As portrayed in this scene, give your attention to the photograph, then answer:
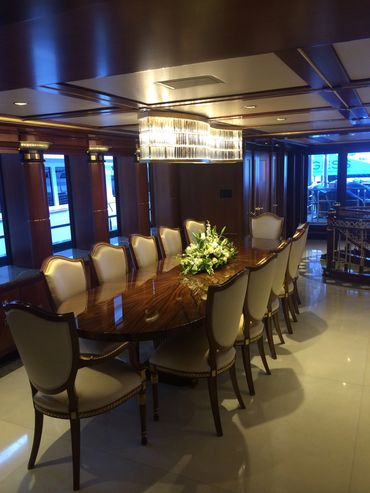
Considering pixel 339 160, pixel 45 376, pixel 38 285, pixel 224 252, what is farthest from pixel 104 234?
pixel 339 160

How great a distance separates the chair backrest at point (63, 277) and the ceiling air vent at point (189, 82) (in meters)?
1.66

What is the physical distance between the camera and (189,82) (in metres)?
2.47

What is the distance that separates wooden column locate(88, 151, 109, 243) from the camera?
5223 mm

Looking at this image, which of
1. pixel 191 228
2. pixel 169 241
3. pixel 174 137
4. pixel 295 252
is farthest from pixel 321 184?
pixel 174 137

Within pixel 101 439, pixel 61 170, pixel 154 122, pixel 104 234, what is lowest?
pixel 101 439

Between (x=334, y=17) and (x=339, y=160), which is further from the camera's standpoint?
(x=339, y=160)

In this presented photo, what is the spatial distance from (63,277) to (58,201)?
2.41 metres

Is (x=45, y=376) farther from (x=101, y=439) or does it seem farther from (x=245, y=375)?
(x=245, y=375)

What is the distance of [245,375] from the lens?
10.9 ft

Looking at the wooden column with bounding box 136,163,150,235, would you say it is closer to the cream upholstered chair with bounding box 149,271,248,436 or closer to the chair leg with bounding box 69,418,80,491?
the cream upholstered chair with bounding box 149,271,248,436

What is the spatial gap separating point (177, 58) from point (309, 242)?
875cm

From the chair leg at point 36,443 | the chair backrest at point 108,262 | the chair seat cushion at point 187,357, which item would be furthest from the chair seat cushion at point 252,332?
the chair leg at point 36,443

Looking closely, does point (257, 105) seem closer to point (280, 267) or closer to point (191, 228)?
point (280, 267)

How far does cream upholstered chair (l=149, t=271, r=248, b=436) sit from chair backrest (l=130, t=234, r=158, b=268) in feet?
5.40
